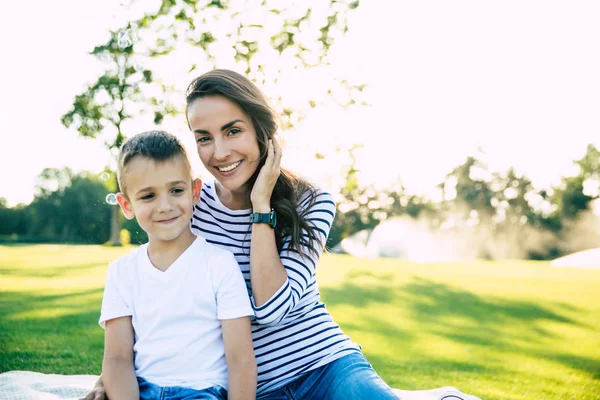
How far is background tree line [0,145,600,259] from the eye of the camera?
3547 cm

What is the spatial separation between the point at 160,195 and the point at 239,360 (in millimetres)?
770

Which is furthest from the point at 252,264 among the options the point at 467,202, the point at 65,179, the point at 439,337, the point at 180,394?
the point at 467,202

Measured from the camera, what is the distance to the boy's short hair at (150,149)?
2.44m

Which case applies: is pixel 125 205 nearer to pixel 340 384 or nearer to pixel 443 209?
pixel 340 384

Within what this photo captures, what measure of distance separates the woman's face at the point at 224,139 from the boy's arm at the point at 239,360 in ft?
2.38

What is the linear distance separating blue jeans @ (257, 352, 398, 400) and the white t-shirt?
1.67 ft

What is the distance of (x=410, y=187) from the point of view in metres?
53.9

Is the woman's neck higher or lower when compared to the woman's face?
lower

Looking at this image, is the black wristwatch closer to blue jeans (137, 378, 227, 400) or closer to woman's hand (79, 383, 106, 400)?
blue jeans (137, 378, 227, 400)

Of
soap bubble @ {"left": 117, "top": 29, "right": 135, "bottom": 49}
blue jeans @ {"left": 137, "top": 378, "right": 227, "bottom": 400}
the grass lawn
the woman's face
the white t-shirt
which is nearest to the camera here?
blue jeans @ {"left": 137, "top": 378, "right": 227, "bottom": 400}

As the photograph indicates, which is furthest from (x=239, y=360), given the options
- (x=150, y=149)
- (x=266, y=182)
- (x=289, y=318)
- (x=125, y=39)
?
(x=125, y=39)

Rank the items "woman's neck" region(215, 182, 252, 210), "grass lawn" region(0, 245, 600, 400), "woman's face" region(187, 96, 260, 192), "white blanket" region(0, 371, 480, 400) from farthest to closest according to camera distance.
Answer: "grass lawn" region(0, 245, 600, 400)
"white blanket" region(0, 371, 480, 400)
"woman's neck" region(215, 182, 252, 210)
"woman's face" region(187, 96, 260, 192)

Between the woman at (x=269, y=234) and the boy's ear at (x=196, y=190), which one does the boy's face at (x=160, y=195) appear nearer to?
the boy's ear at (x=196, y=190)

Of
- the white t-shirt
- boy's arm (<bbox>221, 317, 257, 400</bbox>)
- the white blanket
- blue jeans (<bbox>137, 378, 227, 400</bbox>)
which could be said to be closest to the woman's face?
the white t-shirt
